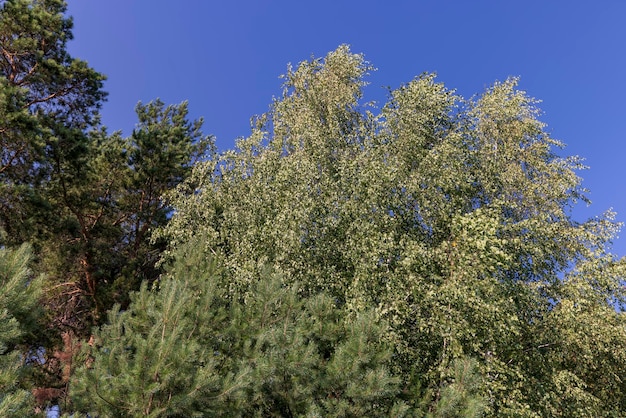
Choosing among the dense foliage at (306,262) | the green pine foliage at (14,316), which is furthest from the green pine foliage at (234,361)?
the green pine foliage at (14,316)

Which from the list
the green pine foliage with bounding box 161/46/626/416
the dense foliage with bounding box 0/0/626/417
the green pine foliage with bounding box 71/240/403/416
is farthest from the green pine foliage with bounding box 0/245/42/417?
the green pine foliage with bounding box 161/46/626/416

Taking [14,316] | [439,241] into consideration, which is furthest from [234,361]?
[439,241]

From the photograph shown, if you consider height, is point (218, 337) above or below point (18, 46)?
below

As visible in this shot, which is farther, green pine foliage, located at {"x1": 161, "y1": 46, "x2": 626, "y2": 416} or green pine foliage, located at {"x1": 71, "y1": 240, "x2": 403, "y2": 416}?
green pine foliage, located at {"x1": 161, "y1": 46, "x2": 626, "y2": 416}

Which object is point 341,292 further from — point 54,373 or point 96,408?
point 54,373

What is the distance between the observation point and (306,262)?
10602mm

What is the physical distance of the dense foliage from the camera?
646 centimetres

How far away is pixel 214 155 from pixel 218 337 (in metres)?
8.33

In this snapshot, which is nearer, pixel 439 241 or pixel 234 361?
pixel 234 361

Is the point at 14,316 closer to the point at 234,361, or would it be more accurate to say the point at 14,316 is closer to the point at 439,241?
the point at 234,361

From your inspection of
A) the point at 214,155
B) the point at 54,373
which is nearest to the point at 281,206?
the point at 214,155

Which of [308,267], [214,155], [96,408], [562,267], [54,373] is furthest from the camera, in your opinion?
[214,155]

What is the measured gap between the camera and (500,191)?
13.3 m

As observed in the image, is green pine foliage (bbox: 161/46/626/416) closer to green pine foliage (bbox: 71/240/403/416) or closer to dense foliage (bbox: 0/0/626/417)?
dense foliage (bbox: 0/0/626/417)
